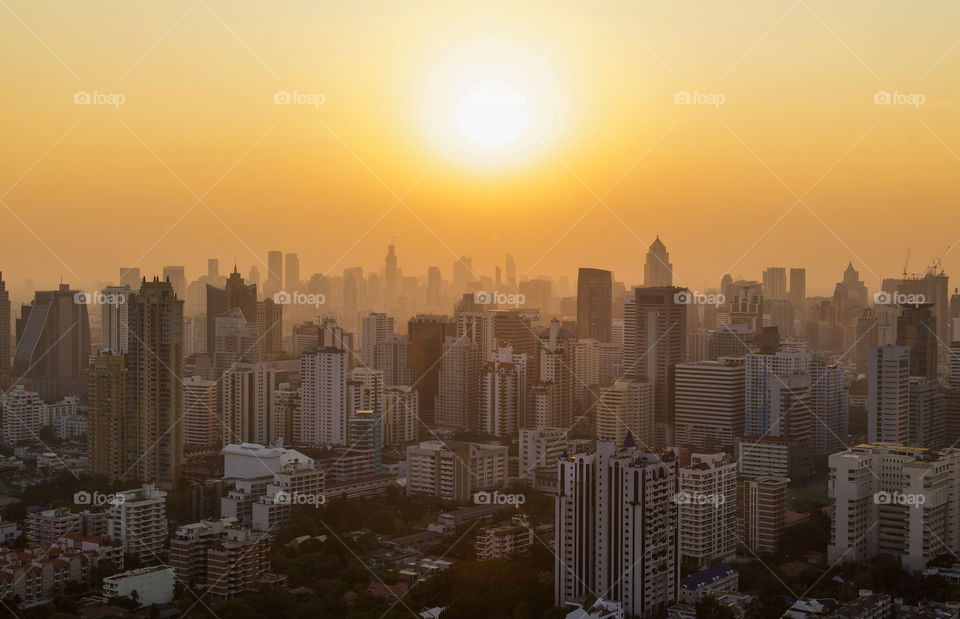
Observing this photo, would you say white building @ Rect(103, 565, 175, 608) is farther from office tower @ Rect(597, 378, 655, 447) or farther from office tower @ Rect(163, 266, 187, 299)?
office tower @ Rect(163, 266, 187, 299)

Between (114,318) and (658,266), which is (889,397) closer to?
(658,266)

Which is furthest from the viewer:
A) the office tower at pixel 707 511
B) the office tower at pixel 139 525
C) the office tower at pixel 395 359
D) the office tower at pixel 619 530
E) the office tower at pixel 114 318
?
the office tower at pixel 395 359

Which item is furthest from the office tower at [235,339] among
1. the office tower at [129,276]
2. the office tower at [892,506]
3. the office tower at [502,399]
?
the office tower at [892,506]

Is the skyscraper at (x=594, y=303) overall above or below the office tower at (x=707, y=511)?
above

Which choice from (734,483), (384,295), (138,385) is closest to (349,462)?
(138,385)

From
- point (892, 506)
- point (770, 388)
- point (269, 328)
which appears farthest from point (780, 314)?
point (892, 506)

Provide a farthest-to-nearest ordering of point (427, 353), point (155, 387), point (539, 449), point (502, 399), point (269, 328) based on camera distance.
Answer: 1. point (269, 328)
2. point (427, 353)
3. point (502, 399)
4. point (539, 449)
5. point (155, 387)

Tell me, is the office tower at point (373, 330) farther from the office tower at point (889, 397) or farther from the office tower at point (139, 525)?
the office tower at point (139, 525)
